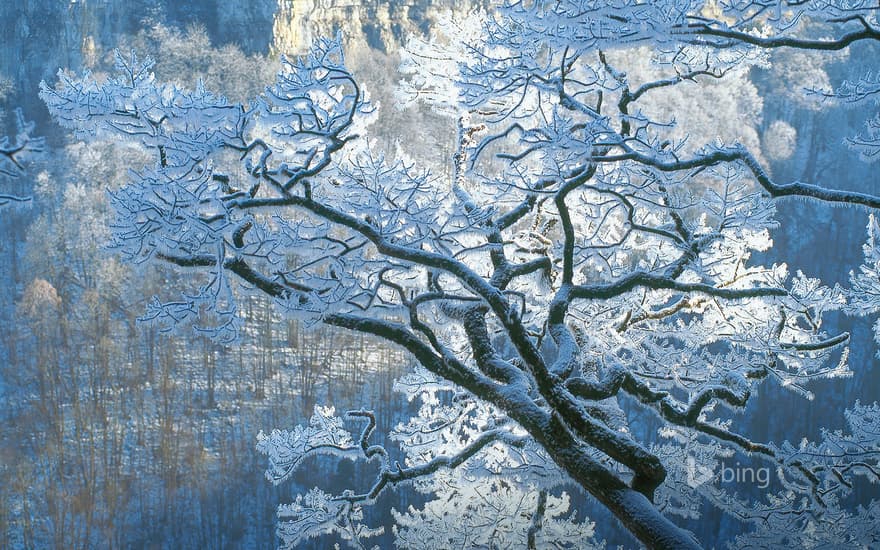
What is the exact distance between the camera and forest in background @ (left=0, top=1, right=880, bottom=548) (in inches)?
433

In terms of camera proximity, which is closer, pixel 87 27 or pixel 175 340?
pixel 175 340

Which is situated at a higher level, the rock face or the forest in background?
the rock face

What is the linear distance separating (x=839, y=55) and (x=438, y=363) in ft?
59.1

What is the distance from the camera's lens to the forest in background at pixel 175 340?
1101 centimetres

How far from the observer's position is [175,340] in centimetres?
1299

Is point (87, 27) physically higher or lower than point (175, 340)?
higher

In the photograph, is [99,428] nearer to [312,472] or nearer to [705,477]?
[312,472]

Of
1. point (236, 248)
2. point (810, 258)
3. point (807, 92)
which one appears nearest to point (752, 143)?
point (810, 258)

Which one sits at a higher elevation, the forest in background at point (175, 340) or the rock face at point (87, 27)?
the rock face at point (87, 27)

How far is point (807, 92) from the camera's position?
284 cm

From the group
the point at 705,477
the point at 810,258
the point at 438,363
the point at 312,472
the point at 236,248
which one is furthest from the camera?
the point at 810,258

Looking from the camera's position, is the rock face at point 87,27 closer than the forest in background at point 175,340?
No

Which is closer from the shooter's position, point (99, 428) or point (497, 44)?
point (497, 44)

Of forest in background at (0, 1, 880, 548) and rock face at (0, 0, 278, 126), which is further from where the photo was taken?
rock face at (0, 0, 278, 126)
